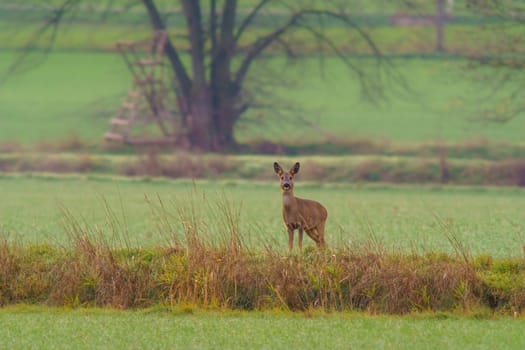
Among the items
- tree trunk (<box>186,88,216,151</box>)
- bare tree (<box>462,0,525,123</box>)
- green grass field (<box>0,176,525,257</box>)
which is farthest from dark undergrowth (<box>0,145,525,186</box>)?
tree trunk (<box>186,88,216,151</box>)

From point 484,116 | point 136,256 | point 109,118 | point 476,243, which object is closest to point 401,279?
point 136,256

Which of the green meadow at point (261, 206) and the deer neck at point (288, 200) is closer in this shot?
the green meadow at point (261, 206)

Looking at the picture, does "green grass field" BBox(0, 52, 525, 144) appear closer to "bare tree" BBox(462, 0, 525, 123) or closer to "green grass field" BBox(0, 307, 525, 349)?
"bare tree" BBox(462, 0, 525, 123)

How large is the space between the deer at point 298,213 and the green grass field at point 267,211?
26 centimetres

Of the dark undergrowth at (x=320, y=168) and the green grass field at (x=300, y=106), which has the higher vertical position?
the green grass field at (x=300, y=106)

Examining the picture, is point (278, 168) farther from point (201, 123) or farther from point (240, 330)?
point (201, 123)

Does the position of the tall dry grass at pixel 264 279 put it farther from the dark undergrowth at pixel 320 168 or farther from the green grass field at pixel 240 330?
the dark undergrowth at pixel 320 168

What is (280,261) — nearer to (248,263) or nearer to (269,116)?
(248,263)

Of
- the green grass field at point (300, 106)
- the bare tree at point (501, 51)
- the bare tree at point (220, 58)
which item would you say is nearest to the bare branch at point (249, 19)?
the bare tree at point (220, 58)

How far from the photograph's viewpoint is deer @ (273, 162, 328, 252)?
16297 mm

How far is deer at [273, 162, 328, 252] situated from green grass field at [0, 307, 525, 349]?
5.26 ft

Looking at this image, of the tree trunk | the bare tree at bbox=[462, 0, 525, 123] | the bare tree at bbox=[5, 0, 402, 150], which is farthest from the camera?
the bare tree at bbox=[5, 0, 402, 150]

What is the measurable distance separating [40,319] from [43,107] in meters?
39.8

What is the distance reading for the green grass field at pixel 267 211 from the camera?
18.9m
